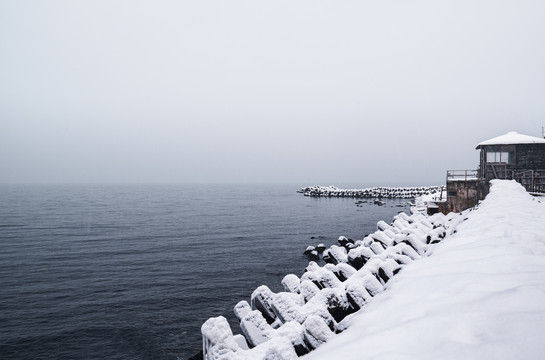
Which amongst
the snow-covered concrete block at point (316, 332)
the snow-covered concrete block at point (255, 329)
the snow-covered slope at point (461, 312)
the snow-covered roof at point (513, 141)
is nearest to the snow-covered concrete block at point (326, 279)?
the snow-covered slope at point (461, 312)

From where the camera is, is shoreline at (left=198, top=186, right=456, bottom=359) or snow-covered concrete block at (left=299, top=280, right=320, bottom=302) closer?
shoreline at (left=198, top=186, right=456, bottom=359)

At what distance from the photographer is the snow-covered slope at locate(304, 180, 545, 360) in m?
2.00

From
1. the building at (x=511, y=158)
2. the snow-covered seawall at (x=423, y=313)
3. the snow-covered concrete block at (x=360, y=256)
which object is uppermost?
the building at (x=511, y=158)

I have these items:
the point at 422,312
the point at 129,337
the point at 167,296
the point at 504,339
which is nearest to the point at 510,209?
the point at 422,312

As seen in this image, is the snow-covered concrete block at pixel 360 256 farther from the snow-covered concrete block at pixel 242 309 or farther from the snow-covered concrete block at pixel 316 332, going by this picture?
→ the snow-covered concrete block at pixel 316 332

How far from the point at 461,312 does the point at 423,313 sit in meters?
0.30

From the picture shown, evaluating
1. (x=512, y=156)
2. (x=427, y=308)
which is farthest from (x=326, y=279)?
(x=512, y=156)

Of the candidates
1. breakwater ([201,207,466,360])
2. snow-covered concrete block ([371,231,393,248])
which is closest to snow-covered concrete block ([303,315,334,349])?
breakwater ([201,207,466,360])

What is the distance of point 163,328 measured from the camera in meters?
11.2

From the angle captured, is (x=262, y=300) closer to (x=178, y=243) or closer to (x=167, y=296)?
(x=167, y=296)

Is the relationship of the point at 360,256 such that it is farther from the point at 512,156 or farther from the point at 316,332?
the point at 512,156

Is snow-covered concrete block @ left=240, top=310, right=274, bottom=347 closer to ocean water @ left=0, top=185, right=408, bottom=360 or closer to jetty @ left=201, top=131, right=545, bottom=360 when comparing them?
jetty @ left=201, top=131, right=545, bottom=360

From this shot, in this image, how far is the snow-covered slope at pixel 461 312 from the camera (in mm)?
2000

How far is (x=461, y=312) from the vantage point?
8.13 feet
